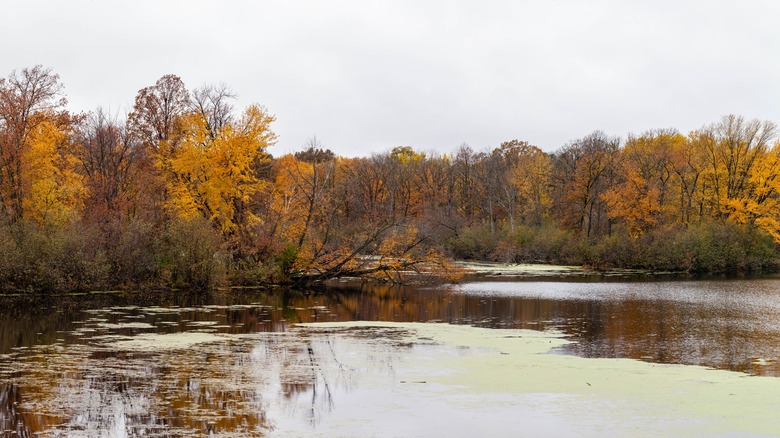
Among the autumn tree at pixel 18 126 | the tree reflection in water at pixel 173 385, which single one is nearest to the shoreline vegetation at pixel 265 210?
the autumn tree at pixel 18 126

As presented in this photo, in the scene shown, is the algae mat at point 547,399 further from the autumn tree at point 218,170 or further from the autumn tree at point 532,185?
the autumn tree at point 532,185

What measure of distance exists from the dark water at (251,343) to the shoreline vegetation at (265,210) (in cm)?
228

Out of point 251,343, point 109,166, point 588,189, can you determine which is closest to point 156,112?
point 109,166

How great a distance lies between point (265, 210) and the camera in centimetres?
3728

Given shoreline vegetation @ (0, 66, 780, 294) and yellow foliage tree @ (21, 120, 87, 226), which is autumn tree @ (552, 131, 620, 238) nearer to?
shoreline vegetation @ (0, 66, 780, 294)

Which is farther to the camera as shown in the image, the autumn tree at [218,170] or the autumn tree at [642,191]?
the autumn tree at [642,191]

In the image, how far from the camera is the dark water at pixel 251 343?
32.9 ft

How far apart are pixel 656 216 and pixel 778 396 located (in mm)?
45581

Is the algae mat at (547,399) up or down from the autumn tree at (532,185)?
down

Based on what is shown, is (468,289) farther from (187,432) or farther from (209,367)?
(187,432)

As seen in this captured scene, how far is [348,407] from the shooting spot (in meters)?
10.5

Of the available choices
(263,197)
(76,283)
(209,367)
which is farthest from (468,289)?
(209,367)

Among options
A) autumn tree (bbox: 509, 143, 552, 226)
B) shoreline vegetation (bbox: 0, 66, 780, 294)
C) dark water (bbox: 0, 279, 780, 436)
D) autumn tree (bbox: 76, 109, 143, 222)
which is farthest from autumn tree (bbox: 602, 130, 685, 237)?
autumn tree (bbox: 76, 109, 143, 222)

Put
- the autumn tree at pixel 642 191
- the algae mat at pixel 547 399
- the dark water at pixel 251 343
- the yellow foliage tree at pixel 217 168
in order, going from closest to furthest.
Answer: the algae mat at pixel 547 399 < the dark water at pixel 251 343 < the yellow foliage tree at pixel 217 168 < the autumn tree at pixel 642 191
